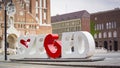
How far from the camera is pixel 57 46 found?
33594 mm

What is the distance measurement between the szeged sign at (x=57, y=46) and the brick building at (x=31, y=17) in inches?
1719

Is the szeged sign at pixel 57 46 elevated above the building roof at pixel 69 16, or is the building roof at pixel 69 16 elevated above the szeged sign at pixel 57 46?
the building roof at pixel 69 16

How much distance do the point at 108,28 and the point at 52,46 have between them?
83689 millimetres

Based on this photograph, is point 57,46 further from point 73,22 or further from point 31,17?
point 73,22

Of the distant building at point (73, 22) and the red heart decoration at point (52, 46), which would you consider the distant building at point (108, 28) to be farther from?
the red heart decoration at point (52, 46)

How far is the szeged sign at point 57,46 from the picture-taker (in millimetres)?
A: 30281

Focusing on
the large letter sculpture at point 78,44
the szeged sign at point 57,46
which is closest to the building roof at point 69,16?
the szeged sign at point 57,46

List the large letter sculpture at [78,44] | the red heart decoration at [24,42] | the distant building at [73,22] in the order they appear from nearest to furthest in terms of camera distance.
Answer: the large letter sculpture at [78,44]
the red heart decoration at [24,42]
the distant building at [73,22]

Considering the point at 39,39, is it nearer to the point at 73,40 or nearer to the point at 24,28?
the point at 73,40

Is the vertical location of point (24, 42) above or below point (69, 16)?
below

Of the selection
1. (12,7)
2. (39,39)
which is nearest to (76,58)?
(39,39)

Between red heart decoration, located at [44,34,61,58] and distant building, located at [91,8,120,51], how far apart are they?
253 feet

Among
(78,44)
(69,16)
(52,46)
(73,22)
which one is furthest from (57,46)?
(69,16)

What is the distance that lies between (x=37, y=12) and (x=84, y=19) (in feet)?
126
